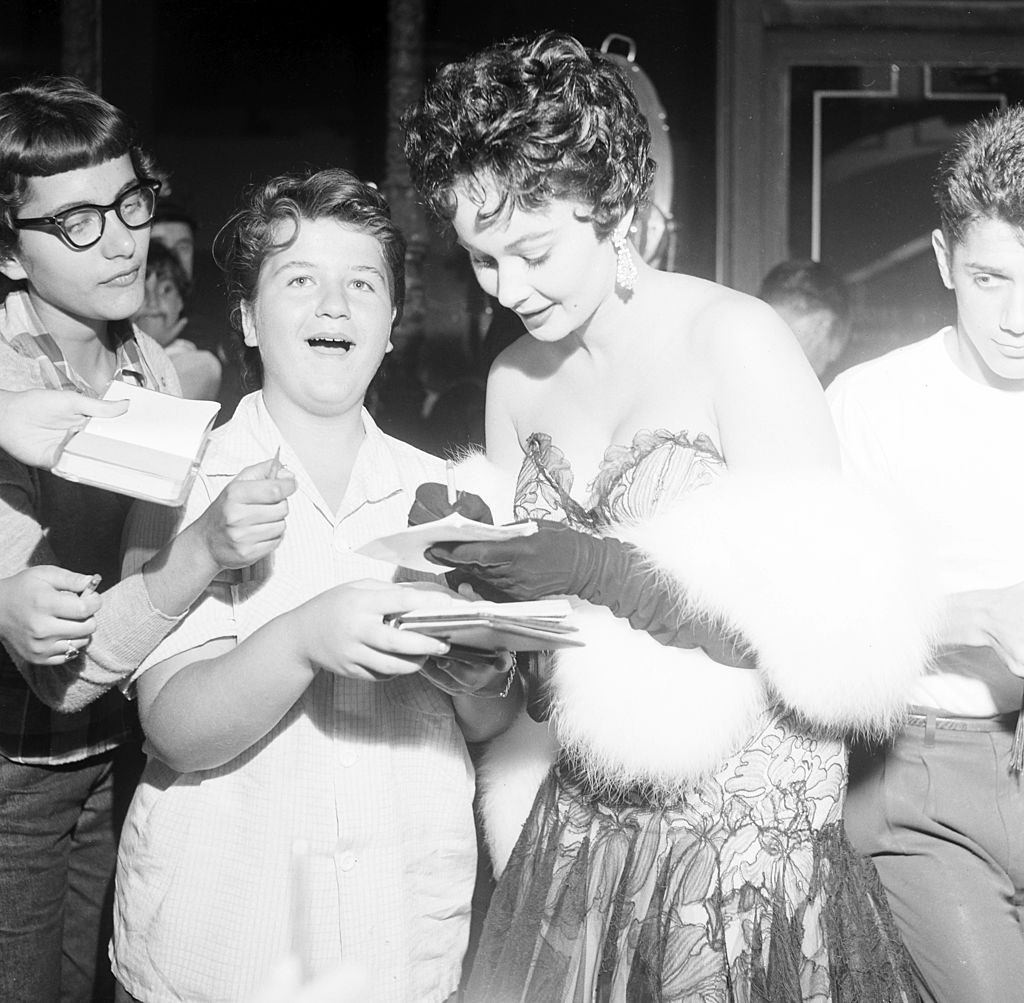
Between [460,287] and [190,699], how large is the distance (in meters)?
3.02

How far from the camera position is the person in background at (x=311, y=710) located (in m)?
1.75

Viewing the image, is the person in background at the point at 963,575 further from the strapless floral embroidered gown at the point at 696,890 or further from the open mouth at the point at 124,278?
the open mouth at the point at 124,278

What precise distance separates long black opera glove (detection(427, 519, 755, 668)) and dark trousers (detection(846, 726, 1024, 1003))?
46 centimetres

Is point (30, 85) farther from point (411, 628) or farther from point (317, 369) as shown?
point (411, 628)

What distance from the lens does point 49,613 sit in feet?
5.78

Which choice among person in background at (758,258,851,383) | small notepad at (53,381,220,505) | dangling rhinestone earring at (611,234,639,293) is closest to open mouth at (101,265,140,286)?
small notepad at (53,381,220,505)

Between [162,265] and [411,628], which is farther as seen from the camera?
[162,265]

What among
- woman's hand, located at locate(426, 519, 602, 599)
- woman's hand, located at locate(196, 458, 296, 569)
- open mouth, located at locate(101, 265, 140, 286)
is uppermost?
open mouth, located at locate(101, 265, 140, 286)

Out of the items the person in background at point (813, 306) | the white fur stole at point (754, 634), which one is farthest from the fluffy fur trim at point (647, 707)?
the person in background at point (813, 306)

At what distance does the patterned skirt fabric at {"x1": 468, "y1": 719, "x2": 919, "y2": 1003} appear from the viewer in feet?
6.02

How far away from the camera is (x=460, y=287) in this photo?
15.0 ft

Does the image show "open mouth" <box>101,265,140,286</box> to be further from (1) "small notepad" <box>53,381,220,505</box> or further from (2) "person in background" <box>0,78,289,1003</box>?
(1) "small notepad" <box>53,381,220,505</box>

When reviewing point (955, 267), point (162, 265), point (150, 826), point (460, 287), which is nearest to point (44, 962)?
point (150, 826)

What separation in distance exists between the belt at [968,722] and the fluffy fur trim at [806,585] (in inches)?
12.8
